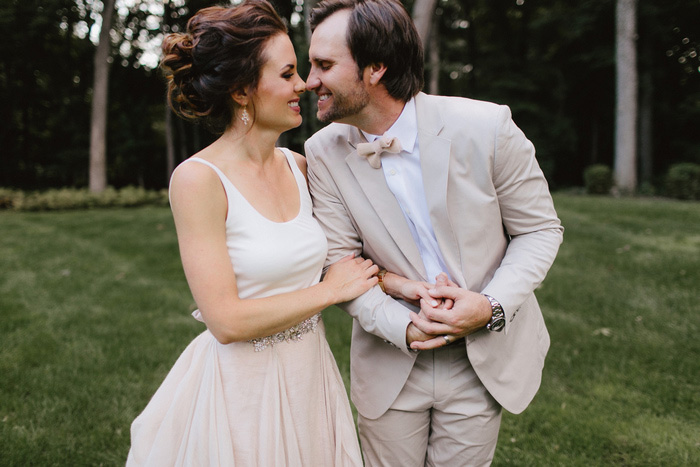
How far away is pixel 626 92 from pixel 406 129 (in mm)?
15952

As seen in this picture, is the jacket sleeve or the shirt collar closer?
the jacket sleeve

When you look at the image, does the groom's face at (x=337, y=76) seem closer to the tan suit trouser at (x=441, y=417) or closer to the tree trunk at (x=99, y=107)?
the tan suit trouser at (x=441, y=417)

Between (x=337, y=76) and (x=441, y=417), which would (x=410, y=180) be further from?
(x=441, y=417)

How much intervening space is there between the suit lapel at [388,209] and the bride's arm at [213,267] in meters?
0.52

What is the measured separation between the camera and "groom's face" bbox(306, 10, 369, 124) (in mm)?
2238

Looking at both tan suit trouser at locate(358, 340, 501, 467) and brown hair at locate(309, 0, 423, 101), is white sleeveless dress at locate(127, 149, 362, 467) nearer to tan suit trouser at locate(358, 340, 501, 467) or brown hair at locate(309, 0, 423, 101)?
tan suit trouser at locate(358, 340, 501, 467)

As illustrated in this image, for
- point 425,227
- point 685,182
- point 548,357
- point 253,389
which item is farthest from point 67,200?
point 685,182

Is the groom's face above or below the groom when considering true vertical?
above

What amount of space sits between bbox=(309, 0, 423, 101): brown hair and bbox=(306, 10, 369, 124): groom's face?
0.11 ft

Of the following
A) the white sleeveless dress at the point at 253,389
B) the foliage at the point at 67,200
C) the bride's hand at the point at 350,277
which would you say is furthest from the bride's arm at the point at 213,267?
the foliage at the point at 67,200

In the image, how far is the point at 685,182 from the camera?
1459 cm

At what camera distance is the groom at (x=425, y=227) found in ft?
6.98

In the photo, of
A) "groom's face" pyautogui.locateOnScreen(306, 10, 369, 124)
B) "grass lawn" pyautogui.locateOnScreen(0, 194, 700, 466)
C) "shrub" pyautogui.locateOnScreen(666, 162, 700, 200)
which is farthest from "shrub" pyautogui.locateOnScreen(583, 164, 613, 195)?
"groom's face" pyautogui.locateOnScreen(306, 10, 369, 124)

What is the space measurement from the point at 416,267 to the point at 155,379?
9.96ft
